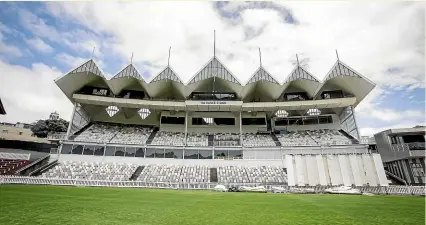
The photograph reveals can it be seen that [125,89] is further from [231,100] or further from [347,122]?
[347,122]

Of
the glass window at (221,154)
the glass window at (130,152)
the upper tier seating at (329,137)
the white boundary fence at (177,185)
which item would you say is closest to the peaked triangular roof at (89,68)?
the glass window at (130,152)

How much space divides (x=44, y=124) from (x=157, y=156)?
3336 cm

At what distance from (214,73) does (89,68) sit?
54.1 feet

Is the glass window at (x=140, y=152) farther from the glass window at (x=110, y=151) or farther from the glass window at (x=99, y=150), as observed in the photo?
the glass window at (x=99, y=150)

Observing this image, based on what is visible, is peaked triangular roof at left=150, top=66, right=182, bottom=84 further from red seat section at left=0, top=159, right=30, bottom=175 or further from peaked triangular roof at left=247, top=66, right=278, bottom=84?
red seat section at left=0, top=159, right=30, bottom=175

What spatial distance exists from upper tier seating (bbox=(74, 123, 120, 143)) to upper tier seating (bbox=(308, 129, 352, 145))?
27599 mm

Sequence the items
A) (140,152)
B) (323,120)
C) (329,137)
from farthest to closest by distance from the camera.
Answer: (323,120), (329,137), (140,152)

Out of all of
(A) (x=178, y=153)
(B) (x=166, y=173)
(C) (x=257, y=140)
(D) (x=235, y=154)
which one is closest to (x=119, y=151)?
(A) (x=178, y=153)

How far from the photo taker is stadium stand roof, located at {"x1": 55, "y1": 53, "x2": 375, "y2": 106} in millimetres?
30297

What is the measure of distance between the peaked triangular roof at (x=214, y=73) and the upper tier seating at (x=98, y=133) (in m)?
13.1

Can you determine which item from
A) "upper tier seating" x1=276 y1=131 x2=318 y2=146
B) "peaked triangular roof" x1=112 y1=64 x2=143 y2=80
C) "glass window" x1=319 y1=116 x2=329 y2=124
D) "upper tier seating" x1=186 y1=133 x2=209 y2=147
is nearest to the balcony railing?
"upper tier seating" x1=276 y1=131 x2=318 y2=146

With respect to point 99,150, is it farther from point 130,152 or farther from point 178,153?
point 178,153

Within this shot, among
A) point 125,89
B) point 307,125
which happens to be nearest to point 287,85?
point 307,125

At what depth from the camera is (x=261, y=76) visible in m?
31.6
